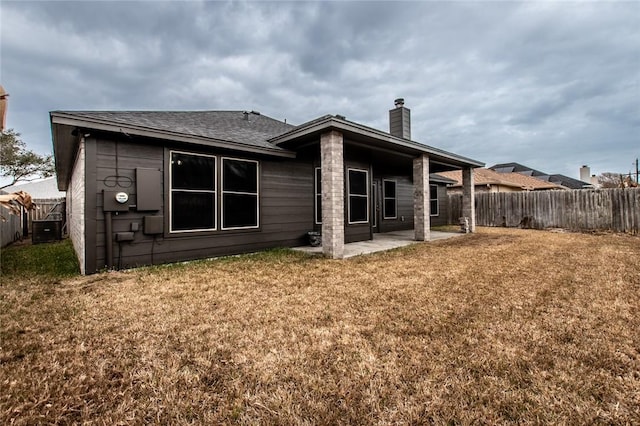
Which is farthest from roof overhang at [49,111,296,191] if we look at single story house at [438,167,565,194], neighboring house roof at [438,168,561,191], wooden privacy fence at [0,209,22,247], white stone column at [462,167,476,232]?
neighboring house roof at [438,168,561,191]

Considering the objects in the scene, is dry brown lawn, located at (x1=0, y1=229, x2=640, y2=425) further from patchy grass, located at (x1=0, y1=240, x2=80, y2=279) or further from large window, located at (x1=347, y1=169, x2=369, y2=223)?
large window, located at (x1=347, y1=169, x2=369, y2=223)

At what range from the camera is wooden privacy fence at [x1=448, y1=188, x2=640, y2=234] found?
9.36m

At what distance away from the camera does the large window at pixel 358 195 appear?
7.81 meters

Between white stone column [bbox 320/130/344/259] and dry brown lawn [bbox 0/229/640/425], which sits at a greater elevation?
white stone column [bbox 320/130/344/259]

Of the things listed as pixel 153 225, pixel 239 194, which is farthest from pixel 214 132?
pixel 153 225

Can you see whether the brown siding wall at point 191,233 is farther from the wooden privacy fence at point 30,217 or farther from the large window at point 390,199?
the wooden privacy fence at point 30,217

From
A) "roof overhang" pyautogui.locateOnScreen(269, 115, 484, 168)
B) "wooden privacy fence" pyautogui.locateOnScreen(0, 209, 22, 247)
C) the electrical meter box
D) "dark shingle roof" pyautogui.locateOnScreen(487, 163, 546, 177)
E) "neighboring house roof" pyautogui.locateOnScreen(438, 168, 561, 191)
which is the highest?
"dark shingle roof" pyautogui.locateOnScreen(487, 163, 546, 177)

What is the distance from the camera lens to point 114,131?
4.32m

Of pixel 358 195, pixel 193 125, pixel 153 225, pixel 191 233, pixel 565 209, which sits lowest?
pixel 191 233

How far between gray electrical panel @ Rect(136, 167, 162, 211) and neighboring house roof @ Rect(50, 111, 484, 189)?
634 millimetres

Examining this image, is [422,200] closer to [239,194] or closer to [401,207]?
[401,207]

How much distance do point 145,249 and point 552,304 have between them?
5.86 metres

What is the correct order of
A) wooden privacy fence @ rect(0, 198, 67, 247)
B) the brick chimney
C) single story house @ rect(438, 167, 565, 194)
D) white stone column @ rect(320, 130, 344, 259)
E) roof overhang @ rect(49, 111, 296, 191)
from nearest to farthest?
roof overhang @ rect(49, 111, 296, 191) → white stone column @ rect(320, 130, 344, 259) → wooden privacy fence @ rect(0, 198, 67, 247) → the brick chimney → single story house @ rect(438, 167, 565, 194)

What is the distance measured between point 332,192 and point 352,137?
150 cm
